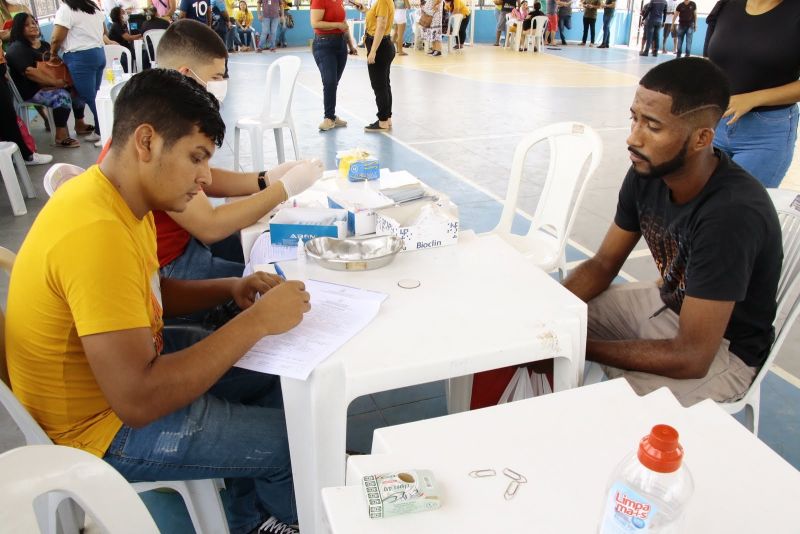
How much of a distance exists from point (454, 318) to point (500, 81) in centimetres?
976

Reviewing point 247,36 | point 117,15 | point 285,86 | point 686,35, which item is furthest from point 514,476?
point 686,35

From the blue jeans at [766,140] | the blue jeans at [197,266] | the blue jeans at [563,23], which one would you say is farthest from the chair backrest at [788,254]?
the blue jeans at [563,23]

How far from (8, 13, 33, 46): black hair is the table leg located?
626 centimetres

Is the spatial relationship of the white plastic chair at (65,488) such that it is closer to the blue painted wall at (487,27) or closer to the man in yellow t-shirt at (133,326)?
the man in yellow t-shirt at (133,326)

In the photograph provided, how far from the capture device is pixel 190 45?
94.4 inches

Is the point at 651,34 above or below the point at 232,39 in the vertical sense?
above

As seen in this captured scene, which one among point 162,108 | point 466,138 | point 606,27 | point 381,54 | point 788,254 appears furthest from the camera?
point 606,27

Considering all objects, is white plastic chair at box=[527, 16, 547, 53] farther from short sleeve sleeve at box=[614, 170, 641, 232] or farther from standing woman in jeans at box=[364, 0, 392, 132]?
short sleeve sleeve at box=[614, 170, 641, 232]

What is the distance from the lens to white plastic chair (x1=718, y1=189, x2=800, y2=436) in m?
1.71

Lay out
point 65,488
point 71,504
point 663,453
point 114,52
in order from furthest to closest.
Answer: point 114,52 → point 71,504 → point 65,488 → point 663,453

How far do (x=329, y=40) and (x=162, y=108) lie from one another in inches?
217

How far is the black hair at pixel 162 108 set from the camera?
4.33ft

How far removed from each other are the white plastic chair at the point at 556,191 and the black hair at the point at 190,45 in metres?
1.36

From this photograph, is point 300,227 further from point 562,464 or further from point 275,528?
point 562,464
